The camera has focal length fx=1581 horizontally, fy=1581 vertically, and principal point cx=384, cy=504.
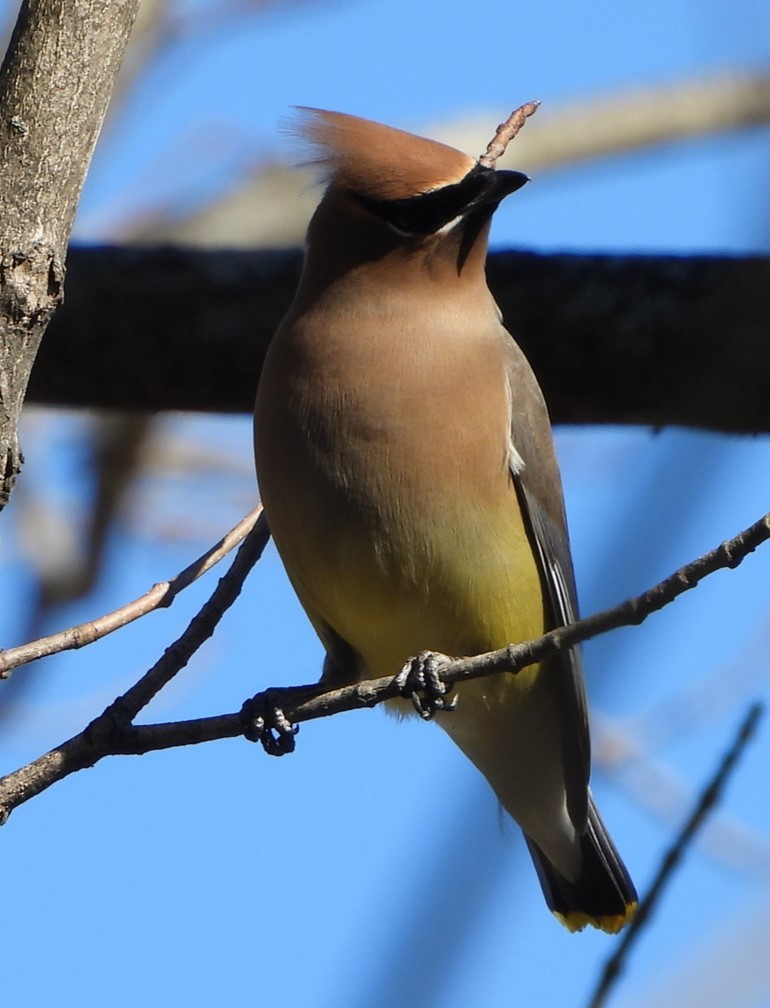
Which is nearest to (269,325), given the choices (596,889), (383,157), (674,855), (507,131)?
(383,157)

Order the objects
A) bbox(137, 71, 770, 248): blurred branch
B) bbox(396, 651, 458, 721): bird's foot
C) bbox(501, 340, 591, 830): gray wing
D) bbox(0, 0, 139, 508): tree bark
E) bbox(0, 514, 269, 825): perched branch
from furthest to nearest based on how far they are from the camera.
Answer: bbox(137, 71, 770, 248): blurred branch → bbox(501, 340, 591, 830): gray wing → bbox(396, 651, 458, 721): bird's foot → bbox(0, 514, 269, 825): perched branch → bbox(0, 0, 139, 508): tree bark

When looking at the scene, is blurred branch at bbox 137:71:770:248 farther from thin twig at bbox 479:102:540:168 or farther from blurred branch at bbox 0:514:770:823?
blurred branch at bbox 0:514:770:823

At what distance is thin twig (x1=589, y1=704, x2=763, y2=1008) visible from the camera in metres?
1.89

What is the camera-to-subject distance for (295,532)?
12.6ft

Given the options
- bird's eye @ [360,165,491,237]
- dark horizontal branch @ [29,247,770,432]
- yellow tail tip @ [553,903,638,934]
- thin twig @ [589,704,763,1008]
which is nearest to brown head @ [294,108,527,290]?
bird's eye @ [360,165,491,237]

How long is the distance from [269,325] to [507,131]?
2.08 meters

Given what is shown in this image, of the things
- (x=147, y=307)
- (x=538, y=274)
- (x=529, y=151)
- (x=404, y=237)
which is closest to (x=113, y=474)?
(x=147, y=307)

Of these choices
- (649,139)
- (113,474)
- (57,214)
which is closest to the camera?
(57,214)

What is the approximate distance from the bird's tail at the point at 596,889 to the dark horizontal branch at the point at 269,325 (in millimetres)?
1425

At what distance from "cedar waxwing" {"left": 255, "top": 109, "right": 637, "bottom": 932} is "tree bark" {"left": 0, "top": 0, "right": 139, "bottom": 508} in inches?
52.6

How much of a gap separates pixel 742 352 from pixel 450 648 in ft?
3.51

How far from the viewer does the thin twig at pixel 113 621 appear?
2.87 metres

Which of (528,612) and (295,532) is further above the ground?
(295,532)

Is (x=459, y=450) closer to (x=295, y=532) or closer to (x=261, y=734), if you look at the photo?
(x=295, y=532)
